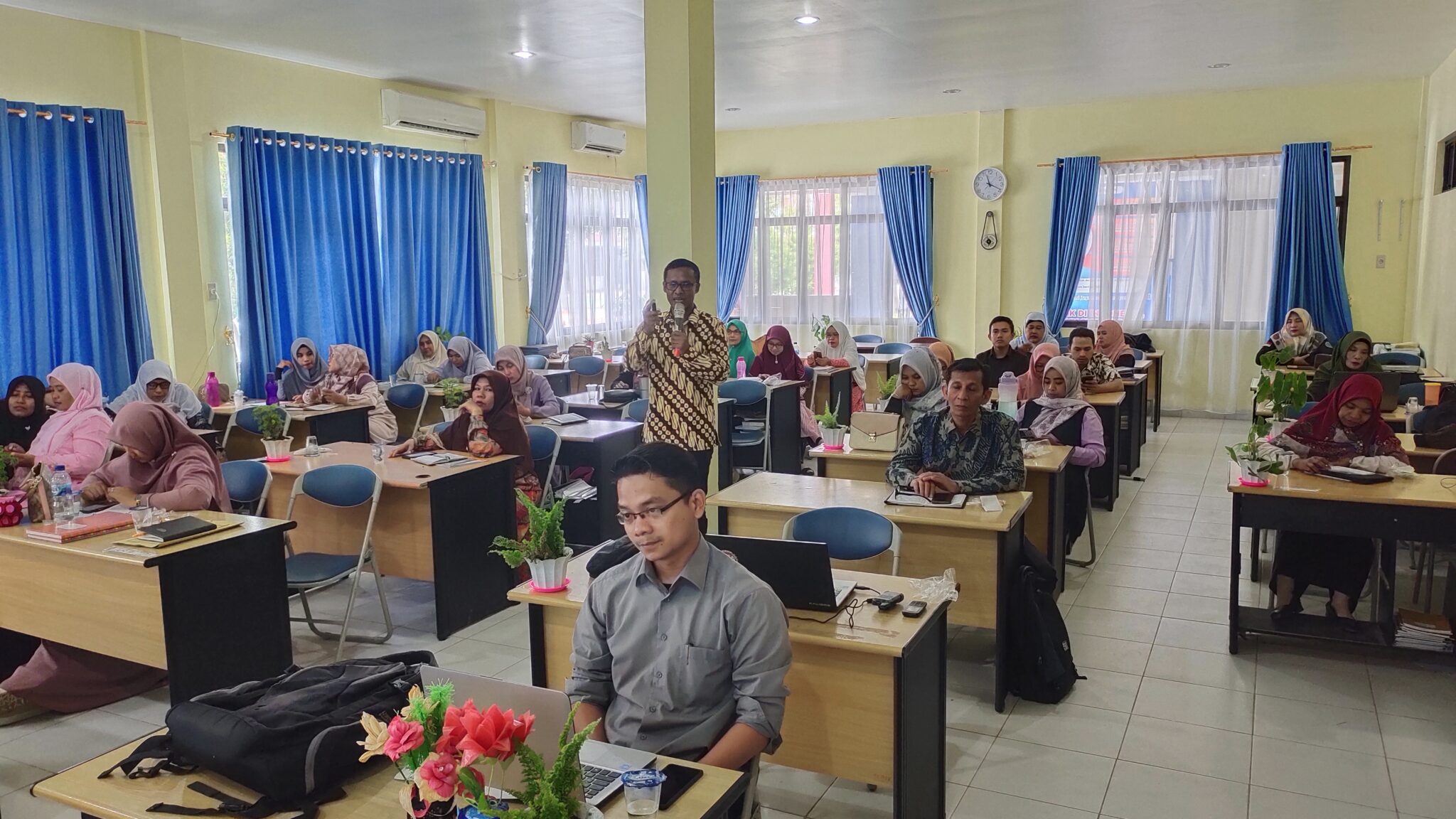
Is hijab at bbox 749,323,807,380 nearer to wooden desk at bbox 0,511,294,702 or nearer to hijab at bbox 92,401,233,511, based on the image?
hijab at bbox 92,401,233,511

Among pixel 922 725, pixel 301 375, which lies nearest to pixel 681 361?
pixel 922 725

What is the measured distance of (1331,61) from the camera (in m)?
8.53

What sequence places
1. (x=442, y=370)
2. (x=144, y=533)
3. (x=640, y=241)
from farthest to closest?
(x=640, y=241)
(x=442, y=370)
(x=144, y=533)

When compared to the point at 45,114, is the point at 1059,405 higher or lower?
lower

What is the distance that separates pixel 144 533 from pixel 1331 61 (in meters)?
9.43

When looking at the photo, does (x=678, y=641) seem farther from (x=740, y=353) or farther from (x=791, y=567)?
(x=740, y=353)

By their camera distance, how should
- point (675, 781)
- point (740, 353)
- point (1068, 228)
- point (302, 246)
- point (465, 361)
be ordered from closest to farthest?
point (675, 781)
point (302, 246)
point (740, 353)
point (465, 361)
point (1068, 228)

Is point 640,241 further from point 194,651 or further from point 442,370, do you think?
point 194,651

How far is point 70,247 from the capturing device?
22.3ft

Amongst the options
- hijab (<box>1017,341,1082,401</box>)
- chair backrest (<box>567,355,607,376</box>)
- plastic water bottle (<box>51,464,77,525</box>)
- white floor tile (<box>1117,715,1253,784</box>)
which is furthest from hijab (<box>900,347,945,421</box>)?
chair backrest (<box>567,355,607,376</box>)

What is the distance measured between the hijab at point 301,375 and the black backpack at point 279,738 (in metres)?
6.28

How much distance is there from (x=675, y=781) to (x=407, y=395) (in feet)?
22.7

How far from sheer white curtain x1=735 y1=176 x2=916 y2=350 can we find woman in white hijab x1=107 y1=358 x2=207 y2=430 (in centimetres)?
713

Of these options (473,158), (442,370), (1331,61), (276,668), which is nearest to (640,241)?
(473,158)
